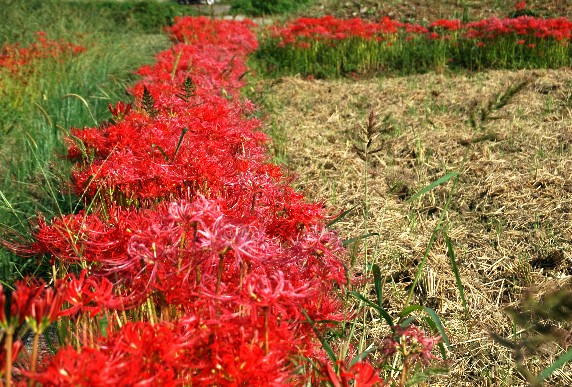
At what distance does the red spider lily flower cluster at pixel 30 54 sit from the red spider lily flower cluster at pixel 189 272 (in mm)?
4811

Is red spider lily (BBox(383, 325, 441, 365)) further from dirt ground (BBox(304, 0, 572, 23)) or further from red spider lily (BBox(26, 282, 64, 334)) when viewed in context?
dirt ground (BBox(304, 0, 572, 23))

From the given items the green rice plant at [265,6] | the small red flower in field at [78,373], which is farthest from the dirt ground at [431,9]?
the small red flower in field at [78,373]

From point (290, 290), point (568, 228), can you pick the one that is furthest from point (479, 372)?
point (290, 290)

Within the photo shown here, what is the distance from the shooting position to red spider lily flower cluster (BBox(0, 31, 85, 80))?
6.86 metres

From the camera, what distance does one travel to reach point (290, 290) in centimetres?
119

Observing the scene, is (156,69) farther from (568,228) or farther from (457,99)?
(568,228)

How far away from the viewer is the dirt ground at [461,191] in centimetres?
243

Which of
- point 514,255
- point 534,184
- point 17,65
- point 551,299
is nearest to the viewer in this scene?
point 551,299

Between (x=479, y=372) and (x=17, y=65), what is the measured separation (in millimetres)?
6369

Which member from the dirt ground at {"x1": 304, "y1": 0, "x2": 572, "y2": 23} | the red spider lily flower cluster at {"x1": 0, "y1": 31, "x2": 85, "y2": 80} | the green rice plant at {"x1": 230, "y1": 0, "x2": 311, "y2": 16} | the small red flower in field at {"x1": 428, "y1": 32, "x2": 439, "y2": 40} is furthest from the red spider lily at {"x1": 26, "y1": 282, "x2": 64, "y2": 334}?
the green rice plant at {"x1": 230, "y1": 0, "x2": 311, "y2": 16}

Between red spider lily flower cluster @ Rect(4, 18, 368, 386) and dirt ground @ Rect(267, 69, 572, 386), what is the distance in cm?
48

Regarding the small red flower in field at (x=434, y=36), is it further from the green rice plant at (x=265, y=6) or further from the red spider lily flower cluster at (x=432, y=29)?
the green rice plant at (x=265, y=6)

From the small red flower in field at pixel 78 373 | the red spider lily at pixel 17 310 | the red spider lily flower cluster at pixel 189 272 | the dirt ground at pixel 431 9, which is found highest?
the red spider lily at pixel 17 310

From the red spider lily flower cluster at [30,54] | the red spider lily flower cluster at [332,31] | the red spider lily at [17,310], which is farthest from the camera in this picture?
the red spider lily flower cluster at [332,31]
